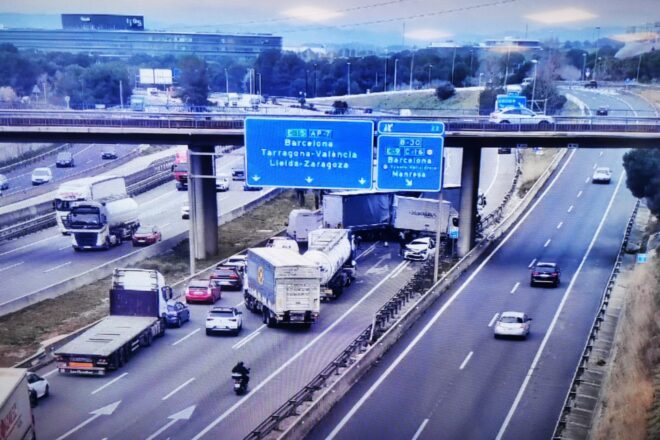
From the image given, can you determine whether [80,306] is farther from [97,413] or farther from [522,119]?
[522,119]

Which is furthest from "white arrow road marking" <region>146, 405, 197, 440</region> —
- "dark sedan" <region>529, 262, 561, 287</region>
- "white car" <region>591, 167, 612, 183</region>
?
"white car" <region>591, 167, 612, 183</region>

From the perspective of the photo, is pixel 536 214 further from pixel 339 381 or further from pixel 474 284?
pixel 339 381

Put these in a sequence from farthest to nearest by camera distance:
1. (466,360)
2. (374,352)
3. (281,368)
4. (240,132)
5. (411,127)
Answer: (240,132) < (411,127) < (466,360) < (281,368) < (374,352)

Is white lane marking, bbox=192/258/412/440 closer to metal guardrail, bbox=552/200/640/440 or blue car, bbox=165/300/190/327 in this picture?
blue car, bbox=165/300/190/327

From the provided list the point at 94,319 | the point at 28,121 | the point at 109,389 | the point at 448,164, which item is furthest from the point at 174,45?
the point at 109,389

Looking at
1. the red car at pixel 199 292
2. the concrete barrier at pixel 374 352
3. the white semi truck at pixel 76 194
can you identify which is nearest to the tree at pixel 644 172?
the concrete barrier at pixel 374 352

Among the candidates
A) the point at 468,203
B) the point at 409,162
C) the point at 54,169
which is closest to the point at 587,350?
the point at 409,162

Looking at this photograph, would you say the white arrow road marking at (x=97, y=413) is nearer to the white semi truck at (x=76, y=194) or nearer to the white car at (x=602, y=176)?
the white semi truck at (x=76, y=194)
